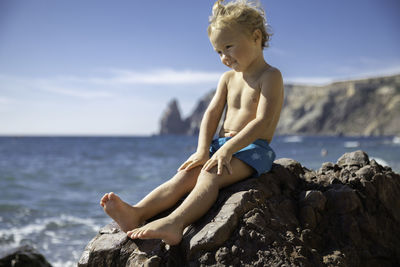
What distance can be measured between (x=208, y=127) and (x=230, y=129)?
169 mm

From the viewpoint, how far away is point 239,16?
2.54 m

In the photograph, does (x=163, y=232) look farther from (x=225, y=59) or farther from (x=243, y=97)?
(x=225, y=59)

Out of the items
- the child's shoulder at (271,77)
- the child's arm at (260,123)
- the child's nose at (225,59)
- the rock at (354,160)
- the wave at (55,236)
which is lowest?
the wave at (55,236)

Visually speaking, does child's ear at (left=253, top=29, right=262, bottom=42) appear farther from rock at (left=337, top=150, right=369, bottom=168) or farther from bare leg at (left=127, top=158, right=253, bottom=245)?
rock at (left=337, top=150, right=369, bottom=168)

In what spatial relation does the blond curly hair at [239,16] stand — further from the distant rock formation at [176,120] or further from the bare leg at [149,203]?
the distant rock formation at [176,120]

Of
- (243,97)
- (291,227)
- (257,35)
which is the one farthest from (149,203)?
(257,35)

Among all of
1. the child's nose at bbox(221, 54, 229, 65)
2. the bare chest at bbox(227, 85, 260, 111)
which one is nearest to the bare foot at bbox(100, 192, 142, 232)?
the bare chest at bbox(227, 85, 260, 111)

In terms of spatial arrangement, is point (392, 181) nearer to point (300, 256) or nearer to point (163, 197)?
point (300, 256)

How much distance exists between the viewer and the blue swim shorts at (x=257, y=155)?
8.10ft

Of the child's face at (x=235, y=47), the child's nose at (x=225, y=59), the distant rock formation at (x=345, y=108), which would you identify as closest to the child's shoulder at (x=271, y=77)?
the child's face at (x=235, y=47)

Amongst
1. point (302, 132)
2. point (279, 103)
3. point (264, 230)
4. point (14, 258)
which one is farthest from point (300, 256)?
point (302, 132)

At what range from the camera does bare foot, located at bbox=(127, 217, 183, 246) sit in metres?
2.00

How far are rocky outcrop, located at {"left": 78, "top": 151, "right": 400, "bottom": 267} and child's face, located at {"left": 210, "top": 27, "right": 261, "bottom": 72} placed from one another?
846 millimetres

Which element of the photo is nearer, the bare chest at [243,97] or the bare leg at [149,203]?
the bare leg at [149,203]
